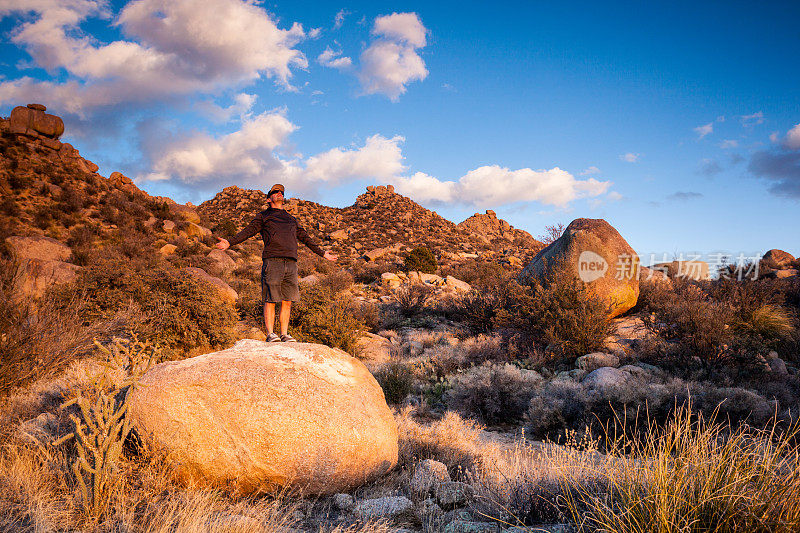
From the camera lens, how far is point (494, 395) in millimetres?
6449

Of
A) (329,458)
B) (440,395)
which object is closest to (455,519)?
(329,458)

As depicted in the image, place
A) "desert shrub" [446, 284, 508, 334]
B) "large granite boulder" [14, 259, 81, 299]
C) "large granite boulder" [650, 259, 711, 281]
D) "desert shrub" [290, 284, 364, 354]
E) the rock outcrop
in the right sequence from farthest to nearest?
the rock outcrop
"large granite boulder" [650, 259, 711, 281]
"desert shrub" [446, 284, 508, 334]
"desert shrub" [290, 284, 364, 354]
"large granite boulder" [14, 259, 81, 299]

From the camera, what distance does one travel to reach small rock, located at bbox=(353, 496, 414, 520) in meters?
2.94

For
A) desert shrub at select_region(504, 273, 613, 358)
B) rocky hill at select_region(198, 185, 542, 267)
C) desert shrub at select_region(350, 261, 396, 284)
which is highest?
rocky hill at select_region(198, 185, 542, 267)

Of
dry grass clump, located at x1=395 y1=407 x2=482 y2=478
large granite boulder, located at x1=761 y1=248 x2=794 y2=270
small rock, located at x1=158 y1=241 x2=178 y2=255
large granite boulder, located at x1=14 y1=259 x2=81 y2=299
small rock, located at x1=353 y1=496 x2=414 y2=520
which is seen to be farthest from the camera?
large granite boulder, located at x1=761 y1=248 x2=794 y2=270

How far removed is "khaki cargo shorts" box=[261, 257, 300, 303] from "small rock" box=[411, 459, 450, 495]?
3.19 meters

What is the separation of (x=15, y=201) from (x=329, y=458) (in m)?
24.2

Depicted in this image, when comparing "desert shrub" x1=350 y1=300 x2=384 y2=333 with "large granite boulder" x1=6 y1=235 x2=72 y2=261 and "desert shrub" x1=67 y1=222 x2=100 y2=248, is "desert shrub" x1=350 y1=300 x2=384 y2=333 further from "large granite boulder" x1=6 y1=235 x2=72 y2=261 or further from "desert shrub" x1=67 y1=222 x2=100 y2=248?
"desert shrub" x1=67 y1=222 x2=100 y2=248

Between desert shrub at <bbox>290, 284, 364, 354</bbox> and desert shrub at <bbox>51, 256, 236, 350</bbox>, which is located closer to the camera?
desert shrub at <bbox>51, 256, 236, 350</bbox>

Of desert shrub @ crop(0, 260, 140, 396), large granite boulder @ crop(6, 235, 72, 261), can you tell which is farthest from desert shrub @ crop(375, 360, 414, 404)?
large granite boulder @ crop(6, 235, 72, 261)

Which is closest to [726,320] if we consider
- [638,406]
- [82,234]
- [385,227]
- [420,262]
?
[638,406]

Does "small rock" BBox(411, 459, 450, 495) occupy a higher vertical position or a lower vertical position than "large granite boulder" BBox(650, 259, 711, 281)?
lower

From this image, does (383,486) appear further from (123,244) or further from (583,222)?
(123,244)

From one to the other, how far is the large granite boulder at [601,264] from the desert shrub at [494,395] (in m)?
3.92
